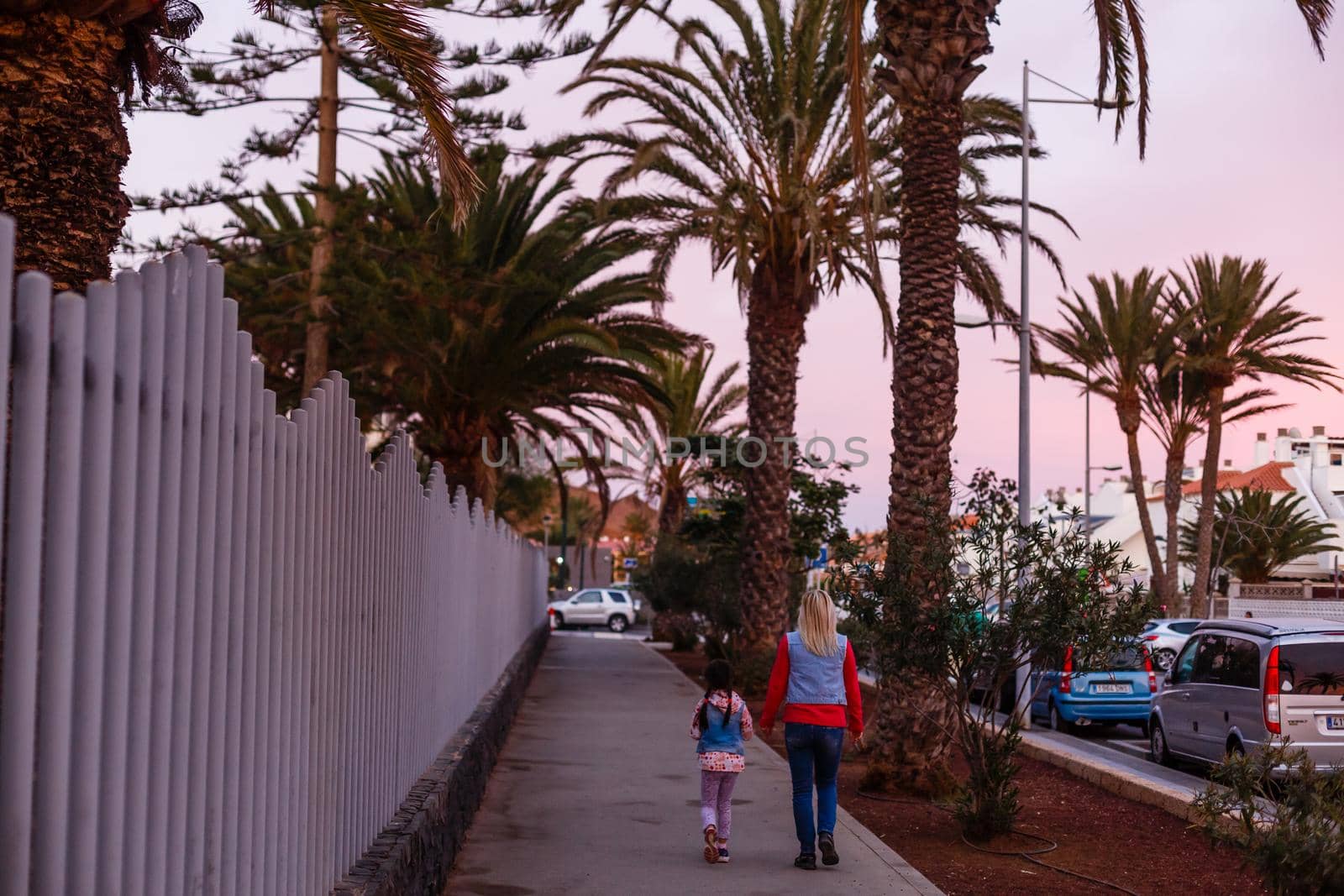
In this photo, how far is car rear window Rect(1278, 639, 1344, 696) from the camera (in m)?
12.7

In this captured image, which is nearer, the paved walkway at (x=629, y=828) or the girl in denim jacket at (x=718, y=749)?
the paved walkway at (x=629, y=828)

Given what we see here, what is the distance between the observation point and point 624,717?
59.8ft

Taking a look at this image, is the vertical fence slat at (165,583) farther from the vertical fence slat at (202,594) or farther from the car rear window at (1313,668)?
the car rear window at (1313,668)

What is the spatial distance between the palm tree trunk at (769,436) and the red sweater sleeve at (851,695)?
12.2 meters

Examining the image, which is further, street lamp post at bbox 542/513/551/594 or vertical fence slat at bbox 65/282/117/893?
street lamp post at bbox 542/513/551/594

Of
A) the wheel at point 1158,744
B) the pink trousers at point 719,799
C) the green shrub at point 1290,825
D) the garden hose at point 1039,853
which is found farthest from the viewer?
the wheel at point 1158,744

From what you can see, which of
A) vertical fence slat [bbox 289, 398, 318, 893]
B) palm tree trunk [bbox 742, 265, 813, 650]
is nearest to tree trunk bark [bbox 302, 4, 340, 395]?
palm tree trunk [bbox 742, 265, 813, 650]

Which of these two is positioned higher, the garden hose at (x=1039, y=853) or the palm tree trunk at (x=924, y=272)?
the palm tree trunk at (x=924, y=272)

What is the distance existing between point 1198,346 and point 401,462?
33463 mm

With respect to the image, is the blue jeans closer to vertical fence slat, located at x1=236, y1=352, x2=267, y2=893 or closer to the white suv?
vertical fence slat, located at x1=236, y1=352, x2=267, y2=893

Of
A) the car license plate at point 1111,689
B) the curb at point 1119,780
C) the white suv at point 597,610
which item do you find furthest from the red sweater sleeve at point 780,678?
the white suv at point 597,610

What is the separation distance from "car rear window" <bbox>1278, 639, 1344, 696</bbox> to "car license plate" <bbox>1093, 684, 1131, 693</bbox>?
262 inches

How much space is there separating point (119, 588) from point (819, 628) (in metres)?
6.34

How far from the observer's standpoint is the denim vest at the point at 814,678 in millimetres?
8750
